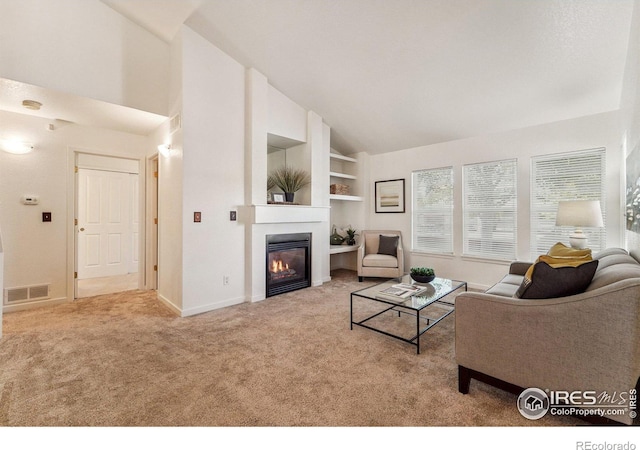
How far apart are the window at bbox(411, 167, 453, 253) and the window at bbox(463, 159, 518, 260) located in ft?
0.89

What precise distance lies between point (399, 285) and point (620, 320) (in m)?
1.75

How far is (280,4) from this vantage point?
2.88 meters

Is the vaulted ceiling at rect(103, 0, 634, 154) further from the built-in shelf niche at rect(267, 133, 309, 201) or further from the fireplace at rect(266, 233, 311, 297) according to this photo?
the fireplace at rect(266, 233, 311, 297)

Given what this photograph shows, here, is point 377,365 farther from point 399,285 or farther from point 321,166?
point 321,166

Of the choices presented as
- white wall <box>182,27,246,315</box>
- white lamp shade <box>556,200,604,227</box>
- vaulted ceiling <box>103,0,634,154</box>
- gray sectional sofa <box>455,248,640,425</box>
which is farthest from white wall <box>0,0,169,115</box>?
white lamp shade <box>556,200,604,227</box>

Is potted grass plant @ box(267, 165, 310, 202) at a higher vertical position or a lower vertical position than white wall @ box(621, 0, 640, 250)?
lower

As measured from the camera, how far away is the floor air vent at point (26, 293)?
10.9ft

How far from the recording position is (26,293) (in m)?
3.43

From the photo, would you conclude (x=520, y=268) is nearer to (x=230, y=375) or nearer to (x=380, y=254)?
(x=380, y=254)

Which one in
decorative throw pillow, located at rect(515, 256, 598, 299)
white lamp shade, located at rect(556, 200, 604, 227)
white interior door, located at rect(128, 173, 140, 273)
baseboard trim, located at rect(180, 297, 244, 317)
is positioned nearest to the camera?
decorative throw pillow, located at rect(515, 256, 598, 299)

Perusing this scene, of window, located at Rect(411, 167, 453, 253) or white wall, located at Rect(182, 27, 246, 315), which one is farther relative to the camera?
window, located at Rect(411, 167, 453, 253)

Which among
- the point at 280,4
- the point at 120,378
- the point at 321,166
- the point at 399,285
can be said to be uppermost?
the point at 280,4

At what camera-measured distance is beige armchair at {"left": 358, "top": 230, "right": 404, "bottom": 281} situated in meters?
4.77
